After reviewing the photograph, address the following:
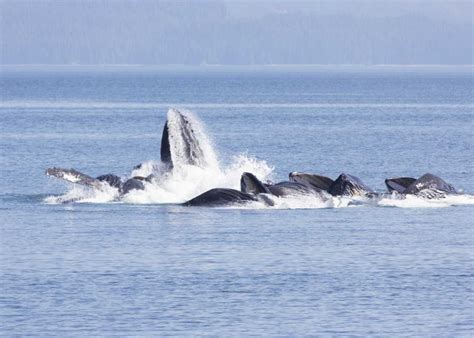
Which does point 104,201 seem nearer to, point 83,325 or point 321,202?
point 321,202

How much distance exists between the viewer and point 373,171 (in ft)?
214

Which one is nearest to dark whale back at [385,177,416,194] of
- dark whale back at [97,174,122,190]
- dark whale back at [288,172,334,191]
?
dark whale back at [288,172,334,191]

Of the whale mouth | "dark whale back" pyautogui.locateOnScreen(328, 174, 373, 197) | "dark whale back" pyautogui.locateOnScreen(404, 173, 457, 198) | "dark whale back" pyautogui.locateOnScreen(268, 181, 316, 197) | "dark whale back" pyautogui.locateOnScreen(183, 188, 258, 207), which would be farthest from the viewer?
the whale mouth

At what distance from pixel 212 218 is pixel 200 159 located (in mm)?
Answer: 6998

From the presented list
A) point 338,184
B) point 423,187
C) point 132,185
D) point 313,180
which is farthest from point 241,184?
point 423,187

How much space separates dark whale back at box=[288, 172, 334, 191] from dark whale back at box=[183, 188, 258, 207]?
10.5ft

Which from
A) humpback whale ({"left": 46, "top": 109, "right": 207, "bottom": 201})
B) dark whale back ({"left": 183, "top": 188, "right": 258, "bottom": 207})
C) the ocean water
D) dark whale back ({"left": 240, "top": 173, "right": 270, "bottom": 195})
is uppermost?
humpback whale ({"left": 46, "top": 109, "right": 207, "bottom": 201})

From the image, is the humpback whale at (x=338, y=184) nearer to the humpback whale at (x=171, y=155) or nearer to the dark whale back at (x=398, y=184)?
the dark whale back at (x=398, y=184)

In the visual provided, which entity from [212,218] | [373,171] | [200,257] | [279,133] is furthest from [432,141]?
[200,257]

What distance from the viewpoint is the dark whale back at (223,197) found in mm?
43688

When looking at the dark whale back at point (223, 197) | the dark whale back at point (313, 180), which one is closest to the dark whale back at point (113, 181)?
the dark whale back at point (223, 197)

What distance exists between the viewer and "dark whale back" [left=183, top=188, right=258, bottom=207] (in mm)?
43688

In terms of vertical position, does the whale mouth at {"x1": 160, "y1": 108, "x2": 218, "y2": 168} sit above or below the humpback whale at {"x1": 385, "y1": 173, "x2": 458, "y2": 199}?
above

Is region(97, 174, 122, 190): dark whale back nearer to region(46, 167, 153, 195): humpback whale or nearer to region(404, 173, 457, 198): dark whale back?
region(46, 167, 153, 195): humpback whale
